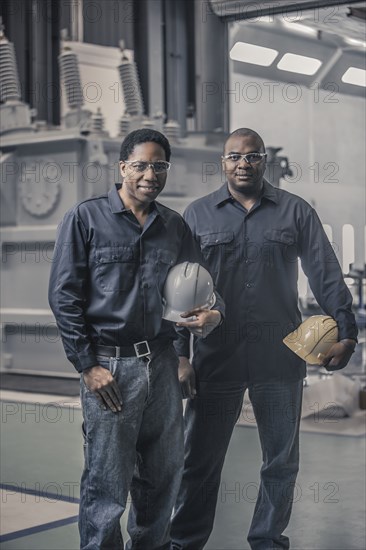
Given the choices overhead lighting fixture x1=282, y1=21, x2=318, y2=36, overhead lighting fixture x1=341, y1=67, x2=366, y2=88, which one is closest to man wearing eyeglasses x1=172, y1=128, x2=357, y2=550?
overhead lighting fixture x1=282, y1=21, x2=318, y2=36

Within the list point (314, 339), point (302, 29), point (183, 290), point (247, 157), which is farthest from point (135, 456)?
point (302, 29)

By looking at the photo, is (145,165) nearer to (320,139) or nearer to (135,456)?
(135,456)

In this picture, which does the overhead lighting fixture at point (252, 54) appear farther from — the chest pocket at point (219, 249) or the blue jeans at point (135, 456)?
the blue jeans at point (135, 456)

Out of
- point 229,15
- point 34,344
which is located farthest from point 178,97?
point 34,344

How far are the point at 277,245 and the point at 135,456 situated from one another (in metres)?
1.01

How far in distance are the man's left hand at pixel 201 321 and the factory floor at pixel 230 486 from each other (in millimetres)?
1344

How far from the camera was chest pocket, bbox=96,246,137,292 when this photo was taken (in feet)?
10.2

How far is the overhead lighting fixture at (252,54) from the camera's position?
46.4ft

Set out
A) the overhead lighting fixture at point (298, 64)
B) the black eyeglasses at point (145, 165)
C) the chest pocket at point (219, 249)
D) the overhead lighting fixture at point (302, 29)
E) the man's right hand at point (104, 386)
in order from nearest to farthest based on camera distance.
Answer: the man's right hand at point (104, 386)
the black eyeglasses at point (145, 165)
the chest pocket at point (219, 249)
the overhead lighting fixture at point (302, 29)
the overhead lighting fixture at point (298, 64)

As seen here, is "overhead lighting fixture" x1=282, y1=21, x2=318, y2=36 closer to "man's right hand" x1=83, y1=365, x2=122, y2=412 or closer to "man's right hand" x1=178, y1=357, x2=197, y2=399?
"man's right hand" x1=178, y1=357, x2=197, y2=399

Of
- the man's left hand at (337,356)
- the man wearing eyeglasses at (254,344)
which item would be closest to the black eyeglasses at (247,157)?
the man wearing eyeglasses at (254,344)

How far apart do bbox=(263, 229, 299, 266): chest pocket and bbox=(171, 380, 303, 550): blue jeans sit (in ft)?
1.63

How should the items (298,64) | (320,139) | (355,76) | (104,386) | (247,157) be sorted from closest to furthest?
(104,386)
(247,157)
(298,64)
(320,139)
(355,76)

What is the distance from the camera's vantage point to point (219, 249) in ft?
11.8
